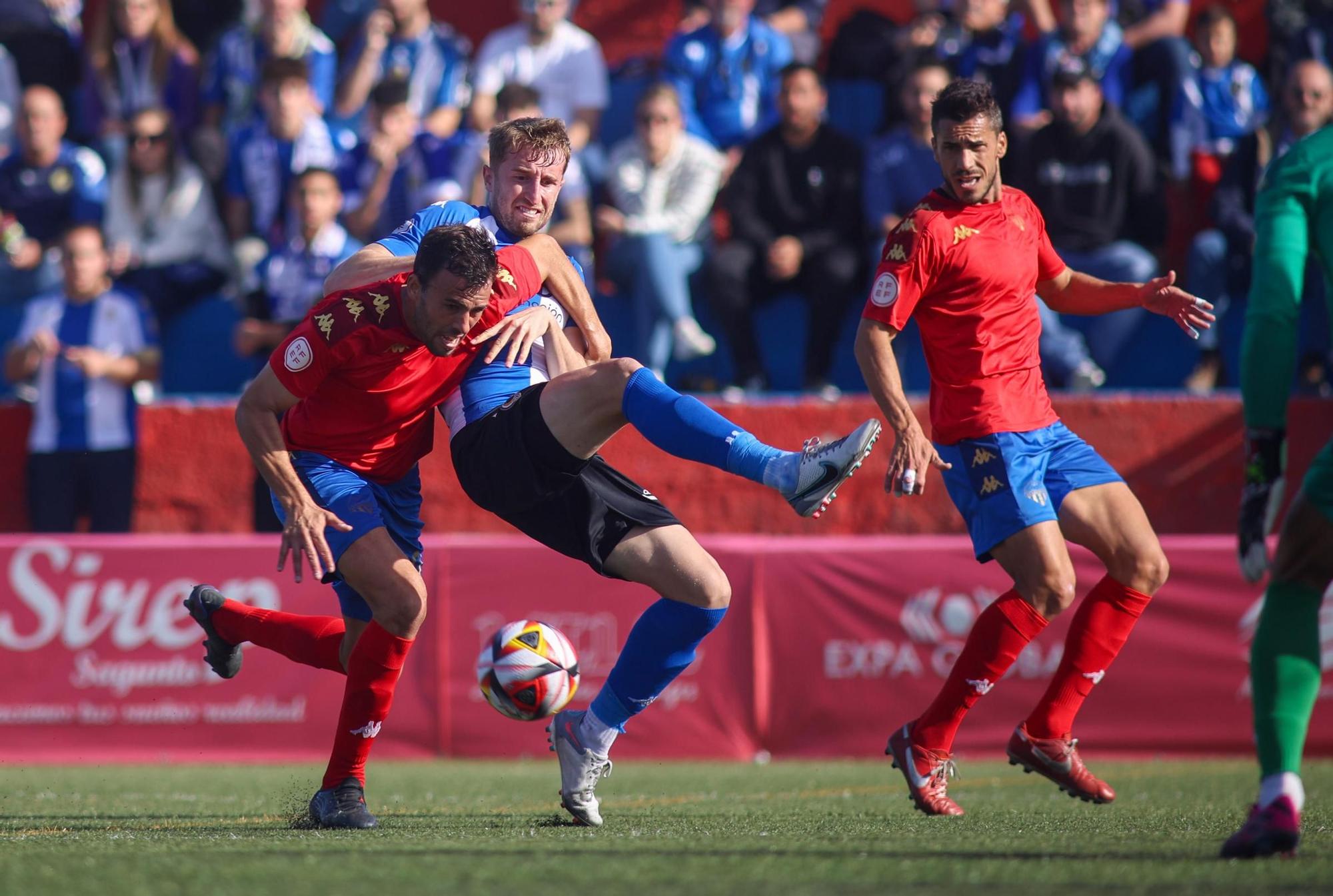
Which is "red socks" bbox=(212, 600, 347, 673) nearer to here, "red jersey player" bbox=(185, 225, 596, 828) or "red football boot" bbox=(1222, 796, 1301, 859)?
"red jersey player" bbox=(185, 225, 596, 828)

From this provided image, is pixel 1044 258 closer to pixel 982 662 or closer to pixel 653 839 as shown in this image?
pixel 982 662

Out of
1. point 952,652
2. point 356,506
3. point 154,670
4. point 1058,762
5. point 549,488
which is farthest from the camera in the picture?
point 154,670

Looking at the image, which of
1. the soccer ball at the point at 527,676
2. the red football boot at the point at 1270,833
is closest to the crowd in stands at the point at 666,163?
the soccer ball at the point at 527,676

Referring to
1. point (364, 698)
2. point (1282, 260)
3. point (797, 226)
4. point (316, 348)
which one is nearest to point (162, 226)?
point (797, 226)

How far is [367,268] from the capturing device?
5.68 m

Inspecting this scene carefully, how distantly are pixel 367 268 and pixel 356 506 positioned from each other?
2.83ft

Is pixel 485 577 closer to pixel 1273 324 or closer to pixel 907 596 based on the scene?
pixel 907 596

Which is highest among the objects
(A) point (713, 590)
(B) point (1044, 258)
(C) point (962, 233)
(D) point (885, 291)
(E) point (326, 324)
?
(C) point (962, 233)

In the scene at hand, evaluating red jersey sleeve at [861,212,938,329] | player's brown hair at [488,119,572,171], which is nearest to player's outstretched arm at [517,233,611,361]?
player's brown hair at [488,119,572,171]

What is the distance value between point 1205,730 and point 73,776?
6.45m

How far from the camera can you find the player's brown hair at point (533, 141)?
5746 mm

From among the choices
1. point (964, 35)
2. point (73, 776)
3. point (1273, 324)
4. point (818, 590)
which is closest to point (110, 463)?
point (73, 776)

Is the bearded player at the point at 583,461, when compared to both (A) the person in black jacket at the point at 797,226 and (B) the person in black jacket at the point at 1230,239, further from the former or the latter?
(B) the person in black jacket at the point at 1230,239

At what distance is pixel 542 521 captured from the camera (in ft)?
18.4
